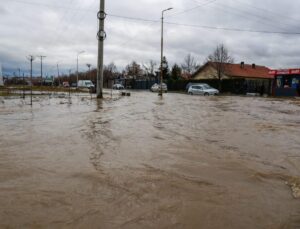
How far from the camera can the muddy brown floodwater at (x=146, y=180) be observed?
4391 millimetres

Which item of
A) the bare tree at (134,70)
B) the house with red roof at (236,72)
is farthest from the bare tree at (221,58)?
the bare tree at (134,70)

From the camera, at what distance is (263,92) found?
48.8 metres

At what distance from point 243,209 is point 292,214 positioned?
59 cm

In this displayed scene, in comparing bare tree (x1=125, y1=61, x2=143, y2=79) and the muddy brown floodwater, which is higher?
bare tree (x1=125, y1=61, x2=143, y2=79)

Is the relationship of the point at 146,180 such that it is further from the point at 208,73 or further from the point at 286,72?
the point at 208,73

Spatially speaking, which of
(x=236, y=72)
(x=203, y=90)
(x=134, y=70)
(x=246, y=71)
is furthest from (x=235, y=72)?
(x=134, y=70)

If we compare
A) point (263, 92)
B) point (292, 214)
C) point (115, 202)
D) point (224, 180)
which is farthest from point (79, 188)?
point (263, 92)

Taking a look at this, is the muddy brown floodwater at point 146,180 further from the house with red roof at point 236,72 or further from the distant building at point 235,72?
the distant building at point 235,72

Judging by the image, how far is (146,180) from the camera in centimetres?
591

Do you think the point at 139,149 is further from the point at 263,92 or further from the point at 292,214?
the point at 263,92

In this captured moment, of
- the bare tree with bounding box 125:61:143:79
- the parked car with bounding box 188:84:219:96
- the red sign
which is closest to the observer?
the red sign

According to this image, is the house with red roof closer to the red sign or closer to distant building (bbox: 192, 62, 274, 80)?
distant building (bbox: 192, 62, 274, 80)

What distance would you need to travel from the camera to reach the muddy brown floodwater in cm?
439

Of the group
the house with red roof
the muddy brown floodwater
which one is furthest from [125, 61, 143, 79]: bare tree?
the muddy brown floodwater
